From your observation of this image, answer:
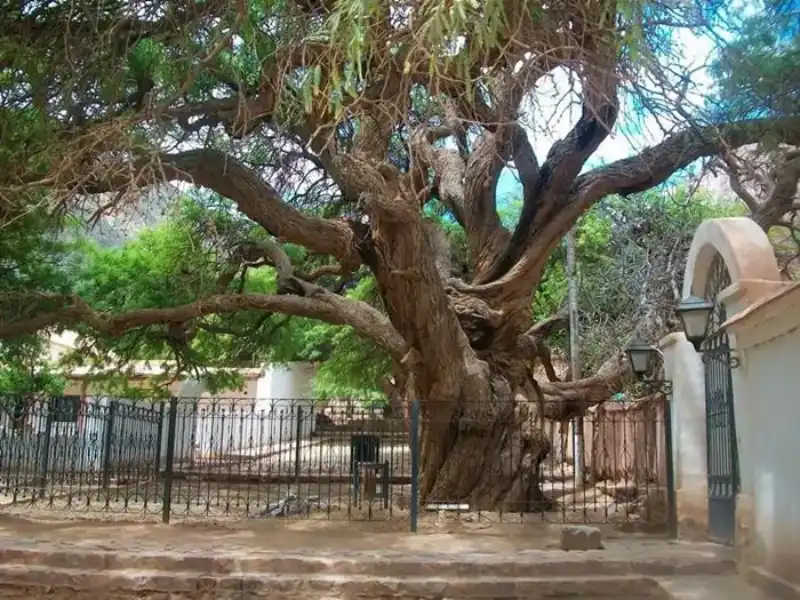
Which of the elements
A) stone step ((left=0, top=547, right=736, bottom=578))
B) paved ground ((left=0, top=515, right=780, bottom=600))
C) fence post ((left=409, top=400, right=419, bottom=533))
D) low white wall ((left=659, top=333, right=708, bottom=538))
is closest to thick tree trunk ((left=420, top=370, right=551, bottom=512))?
fence post ((left=409, top=400, right=419, bottom=533))

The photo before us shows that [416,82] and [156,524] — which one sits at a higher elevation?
[416,82]

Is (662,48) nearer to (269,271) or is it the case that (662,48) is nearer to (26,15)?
(26,15)

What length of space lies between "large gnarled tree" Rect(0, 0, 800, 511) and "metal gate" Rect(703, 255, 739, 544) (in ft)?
6.03

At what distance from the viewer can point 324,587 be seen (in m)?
7.34

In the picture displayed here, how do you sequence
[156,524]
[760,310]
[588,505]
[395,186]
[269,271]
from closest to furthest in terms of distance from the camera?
[760,310] → [395,186] → [156,524] → [588,505] → [269,271]

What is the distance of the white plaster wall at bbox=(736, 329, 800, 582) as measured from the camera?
616cm

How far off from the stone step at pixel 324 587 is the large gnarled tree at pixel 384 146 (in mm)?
3738

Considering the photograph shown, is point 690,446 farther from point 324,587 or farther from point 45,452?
point 45,452

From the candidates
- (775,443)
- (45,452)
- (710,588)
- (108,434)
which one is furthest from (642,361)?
(45,452)

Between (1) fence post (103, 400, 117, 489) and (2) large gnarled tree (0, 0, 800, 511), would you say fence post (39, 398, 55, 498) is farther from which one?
(2) large gnarled tree (0, 0, 800, 511)

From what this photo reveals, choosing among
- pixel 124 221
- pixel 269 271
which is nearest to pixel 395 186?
pixel 124 221

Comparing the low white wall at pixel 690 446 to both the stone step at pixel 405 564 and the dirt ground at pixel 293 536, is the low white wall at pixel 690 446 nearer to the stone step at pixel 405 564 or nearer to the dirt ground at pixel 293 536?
the dirt ground at pixel 293 536

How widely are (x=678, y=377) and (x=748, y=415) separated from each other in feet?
7.58

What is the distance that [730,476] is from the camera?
8055 millimetres
